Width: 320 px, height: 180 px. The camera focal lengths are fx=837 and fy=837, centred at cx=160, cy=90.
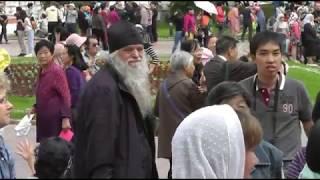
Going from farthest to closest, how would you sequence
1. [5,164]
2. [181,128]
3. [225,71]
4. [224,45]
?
[224,45] < [225,71] < [5,164] < [181,128]

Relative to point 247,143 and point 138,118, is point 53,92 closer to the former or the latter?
point 138,118

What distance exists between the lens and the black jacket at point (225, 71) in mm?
7824

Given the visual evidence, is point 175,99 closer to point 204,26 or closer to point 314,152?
point 314,152

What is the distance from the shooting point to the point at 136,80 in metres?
4.95

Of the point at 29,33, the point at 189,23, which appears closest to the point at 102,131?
the point at 29,33

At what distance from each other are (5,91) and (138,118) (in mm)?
1469

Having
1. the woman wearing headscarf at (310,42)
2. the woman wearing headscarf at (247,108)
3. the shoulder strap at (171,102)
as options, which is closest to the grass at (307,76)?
the woman wearing headscarf at (310,42)

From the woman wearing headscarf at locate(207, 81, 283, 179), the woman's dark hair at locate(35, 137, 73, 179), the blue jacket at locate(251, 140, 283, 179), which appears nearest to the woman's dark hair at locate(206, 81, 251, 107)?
the woman wearing headscarf at locate(207, 81, 283, 179)

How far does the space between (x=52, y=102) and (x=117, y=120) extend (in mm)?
3682

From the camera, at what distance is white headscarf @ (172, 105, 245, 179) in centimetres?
397

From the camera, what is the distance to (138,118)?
15.7ft

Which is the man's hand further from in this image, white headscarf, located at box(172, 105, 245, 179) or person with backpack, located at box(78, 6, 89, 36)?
person with backpack, located at box(78, 6, 89, 36)

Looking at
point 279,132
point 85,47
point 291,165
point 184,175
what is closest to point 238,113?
point 184,175

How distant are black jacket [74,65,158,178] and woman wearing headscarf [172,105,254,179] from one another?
40 centimetres
